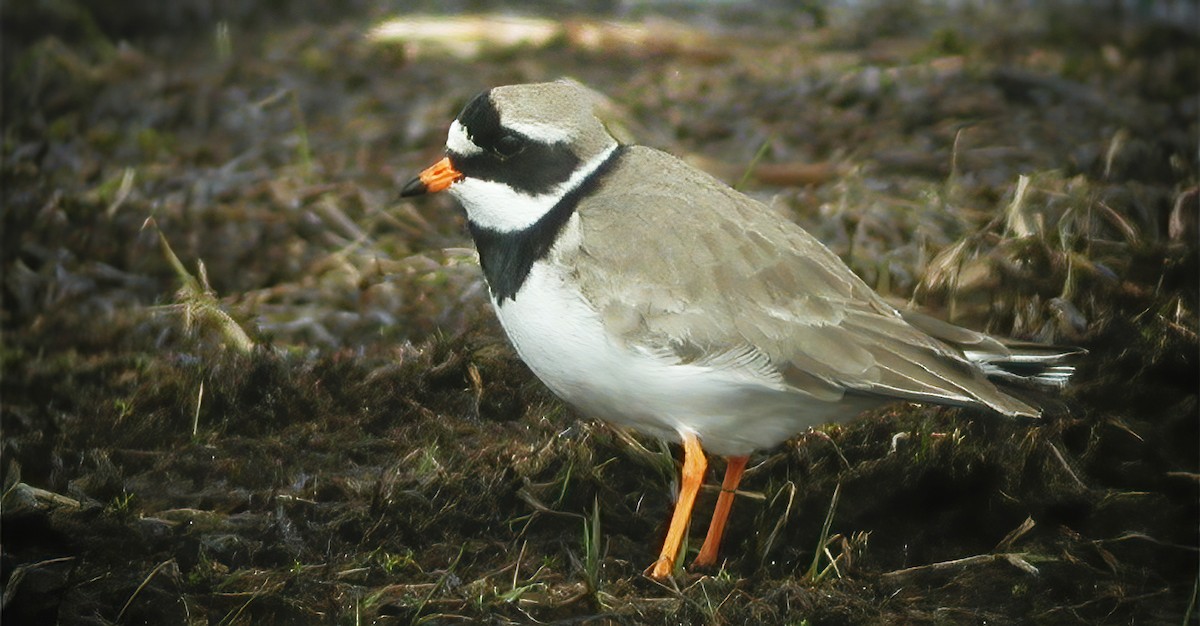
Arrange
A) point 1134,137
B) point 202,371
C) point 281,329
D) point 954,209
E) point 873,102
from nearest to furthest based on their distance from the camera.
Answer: point 202,371, point 281,329, point 954,209, point 1134,137, point 873,102

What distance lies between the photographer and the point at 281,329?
544 cm

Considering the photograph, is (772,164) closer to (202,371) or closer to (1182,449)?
(1182,449)

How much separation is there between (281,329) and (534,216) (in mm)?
1578

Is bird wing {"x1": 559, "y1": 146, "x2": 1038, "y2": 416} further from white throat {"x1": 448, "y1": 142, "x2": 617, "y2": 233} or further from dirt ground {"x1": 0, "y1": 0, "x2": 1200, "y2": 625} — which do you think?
dirt ground {"x1": 0, "y1": 0, "x2": 1200, "y2": 625}

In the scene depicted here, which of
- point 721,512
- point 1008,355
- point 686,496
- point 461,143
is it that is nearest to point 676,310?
point 686,496

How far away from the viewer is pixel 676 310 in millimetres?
4180

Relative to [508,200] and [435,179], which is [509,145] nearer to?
[508,200]

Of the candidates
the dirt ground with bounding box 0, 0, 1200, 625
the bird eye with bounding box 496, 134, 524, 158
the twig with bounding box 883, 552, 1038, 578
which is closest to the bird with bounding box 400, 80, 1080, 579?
the bird eye with bounding box 496, 134, 524, 158

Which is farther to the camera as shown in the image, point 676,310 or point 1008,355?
point 1008,355

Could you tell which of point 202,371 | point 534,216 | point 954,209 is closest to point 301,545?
point 202,371

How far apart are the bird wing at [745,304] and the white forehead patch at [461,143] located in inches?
16.7

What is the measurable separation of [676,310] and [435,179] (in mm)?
965

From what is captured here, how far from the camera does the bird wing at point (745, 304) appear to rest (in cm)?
413

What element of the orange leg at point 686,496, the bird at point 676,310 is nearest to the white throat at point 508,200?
the bird at point 676,310
